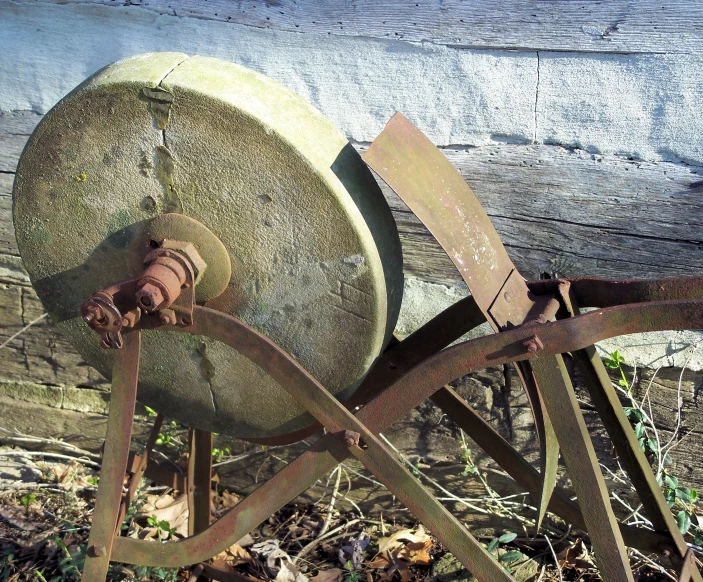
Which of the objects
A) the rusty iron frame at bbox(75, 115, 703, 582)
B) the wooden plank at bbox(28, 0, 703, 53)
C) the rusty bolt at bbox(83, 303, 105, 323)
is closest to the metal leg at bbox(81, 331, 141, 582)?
the rusty iron frame at bbox(75, 115, 703, 582)

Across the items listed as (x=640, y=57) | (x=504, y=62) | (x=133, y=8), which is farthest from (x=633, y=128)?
(x=133, y=8)

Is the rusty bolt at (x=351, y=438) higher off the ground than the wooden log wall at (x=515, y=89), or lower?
lower

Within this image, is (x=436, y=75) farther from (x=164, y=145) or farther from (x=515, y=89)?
(x=164, y=145)

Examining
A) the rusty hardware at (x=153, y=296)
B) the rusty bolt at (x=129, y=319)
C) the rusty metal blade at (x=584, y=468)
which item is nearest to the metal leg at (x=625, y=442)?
the rusty metal blade at (x=584, y=468)

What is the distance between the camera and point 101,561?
1747 mm

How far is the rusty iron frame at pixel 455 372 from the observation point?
1424 mm

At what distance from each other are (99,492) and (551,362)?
113 centimetres

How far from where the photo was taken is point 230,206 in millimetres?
1607

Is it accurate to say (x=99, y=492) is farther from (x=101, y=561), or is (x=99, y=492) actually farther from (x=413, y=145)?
(x=413, y=145)

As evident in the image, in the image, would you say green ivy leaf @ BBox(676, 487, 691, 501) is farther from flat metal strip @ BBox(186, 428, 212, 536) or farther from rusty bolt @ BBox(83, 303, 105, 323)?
rusty bolt @ BBox(83, 303, 105, 323)

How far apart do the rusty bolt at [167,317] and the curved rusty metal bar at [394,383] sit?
5 centimetres

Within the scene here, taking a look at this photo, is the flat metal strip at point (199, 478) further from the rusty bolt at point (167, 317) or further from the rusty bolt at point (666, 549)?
the rusty bolt at point (666, 549)

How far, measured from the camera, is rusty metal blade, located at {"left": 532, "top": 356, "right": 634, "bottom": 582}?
1.42 metres

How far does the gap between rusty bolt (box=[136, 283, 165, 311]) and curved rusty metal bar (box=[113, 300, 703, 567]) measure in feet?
0.38
